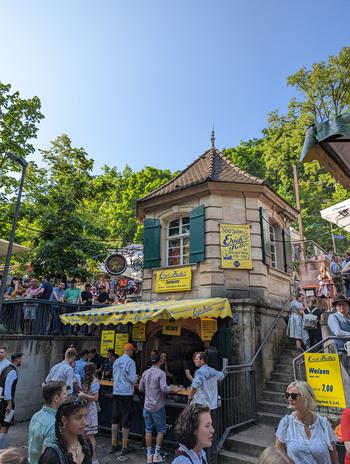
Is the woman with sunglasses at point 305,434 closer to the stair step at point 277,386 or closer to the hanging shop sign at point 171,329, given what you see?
the stair step at point 277,386

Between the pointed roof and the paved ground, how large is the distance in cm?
787

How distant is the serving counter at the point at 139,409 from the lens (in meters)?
7.28

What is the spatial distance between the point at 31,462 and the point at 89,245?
40.1 ft

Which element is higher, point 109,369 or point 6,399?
point 109,369

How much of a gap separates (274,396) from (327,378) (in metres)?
3.42

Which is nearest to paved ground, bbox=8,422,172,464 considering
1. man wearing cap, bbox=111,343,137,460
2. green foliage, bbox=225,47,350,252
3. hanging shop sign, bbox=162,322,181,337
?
man wearing cap, bbox=111,343,137,460

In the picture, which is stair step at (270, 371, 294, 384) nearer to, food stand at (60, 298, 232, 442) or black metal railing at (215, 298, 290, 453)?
black metal railing at (215, 298, 290, 453)

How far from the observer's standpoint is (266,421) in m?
7.86

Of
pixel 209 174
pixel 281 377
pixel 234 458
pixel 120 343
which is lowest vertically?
pixel 234 458

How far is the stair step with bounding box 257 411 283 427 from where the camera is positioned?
7738 mm

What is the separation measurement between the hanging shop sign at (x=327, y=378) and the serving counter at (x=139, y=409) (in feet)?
9.50

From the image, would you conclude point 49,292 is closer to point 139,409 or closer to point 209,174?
point 139,409

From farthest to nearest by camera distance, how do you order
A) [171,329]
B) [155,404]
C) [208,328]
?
[171,329] < [208,328] < [155,404]

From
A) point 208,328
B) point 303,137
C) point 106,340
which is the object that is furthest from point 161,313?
point 303,137
